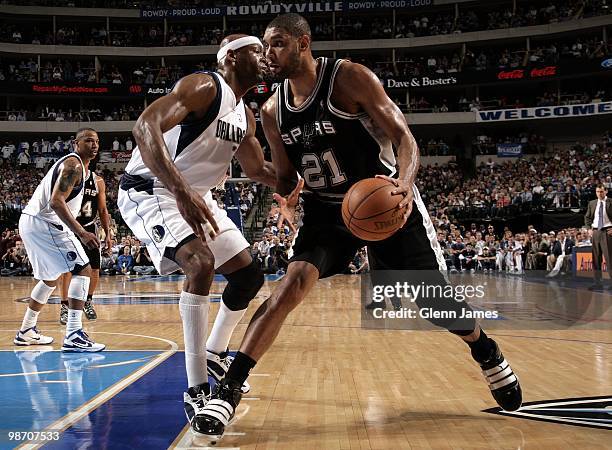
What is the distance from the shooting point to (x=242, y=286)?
410cm

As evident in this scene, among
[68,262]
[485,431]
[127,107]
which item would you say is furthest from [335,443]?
[127,107]

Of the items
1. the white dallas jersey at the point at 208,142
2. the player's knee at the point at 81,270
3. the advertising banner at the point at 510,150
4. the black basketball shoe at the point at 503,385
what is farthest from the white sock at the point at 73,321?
the advertising banner at the point at 510,150

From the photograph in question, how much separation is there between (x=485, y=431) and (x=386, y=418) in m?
0.54

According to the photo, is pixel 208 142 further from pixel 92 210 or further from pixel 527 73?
pixel 527 73

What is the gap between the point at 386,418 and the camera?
353 cm

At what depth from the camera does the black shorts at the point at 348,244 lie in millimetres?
3723

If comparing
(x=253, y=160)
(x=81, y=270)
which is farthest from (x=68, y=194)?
(x=253, y=160)

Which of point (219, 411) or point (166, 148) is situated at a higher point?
point (166, 148)

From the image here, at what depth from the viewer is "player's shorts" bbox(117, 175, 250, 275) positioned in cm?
366

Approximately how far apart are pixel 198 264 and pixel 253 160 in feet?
3.81

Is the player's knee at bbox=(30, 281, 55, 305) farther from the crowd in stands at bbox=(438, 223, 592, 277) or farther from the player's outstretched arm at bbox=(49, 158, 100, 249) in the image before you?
the crowd in stands at bbox=(438, 223, 592, 277)

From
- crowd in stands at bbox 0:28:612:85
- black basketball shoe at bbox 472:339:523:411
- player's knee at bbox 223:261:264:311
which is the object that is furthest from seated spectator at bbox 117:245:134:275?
black basketball shoe at bbox 472:339:523:411

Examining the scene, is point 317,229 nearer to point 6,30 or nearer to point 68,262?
point 68,262

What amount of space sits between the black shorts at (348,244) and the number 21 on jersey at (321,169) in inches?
5.1
